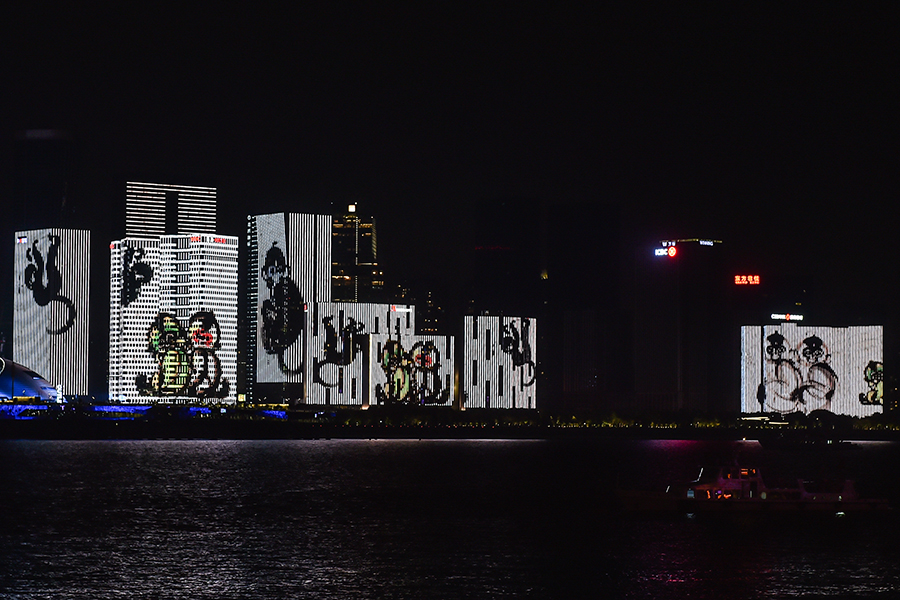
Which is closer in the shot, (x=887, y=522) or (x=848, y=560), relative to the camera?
(x=848, y=560)

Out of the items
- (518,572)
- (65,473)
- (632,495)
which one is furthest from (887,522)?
(65,473)

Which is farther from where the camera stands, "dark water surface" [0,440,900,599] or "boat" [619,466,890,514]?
"boat" [619,466,890,514]

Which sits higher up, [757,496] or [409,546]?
[757,496]

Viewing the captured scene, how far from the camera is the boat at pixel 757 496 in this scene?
4437 inches

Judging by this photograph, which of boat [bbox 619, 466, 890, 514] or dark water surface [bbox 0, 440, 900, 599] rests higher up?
boat [bbox 619, 466, 890, 514]

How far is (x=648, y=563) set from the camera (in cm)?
8775

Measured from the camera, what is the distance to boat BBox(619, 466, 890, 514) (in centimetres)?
11269

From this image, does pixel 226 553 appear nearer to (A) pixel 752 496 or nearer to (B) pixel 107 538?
(B) pixel 107 538

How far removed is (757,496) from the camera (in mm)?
113500

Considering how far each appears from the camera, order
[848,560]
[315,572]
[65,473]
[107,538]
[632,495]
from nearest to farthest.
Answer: [315,572] → [848,560] → [107,538] → [632,495] → [65,473]

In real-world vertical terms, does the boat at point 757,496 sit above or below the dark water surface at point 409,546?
above

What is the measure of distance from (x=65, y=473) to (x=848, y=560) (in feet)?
392

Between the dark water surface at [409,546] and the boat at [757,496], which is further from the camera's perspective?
the boat at [757,496]

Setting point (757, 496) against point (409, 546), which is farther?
point (757, 496)
